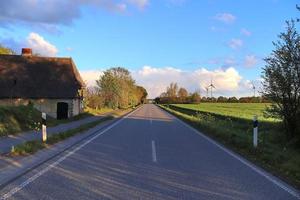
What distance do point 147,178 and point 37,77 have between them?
128ft

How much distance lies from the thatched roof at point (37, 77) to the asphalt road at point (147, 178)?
3110 cm

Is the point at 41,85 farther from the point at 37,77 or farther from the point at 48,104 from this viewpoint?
the point at 48,104

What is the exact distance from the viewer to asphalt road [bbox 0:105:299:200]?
336 inches

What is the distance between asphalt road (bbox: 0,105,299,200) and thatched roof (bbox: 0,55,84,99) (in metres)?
31.1

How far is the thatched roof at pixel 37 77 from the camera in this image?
45469 millimetres

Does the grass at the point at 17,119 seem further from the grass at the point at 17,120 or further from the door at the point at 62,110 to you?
the door at the point at 62,110

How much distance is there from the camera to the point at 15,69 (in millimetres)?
48281

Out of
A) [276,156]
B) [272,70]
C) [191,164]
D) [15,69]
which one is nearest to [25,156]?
[191,164]

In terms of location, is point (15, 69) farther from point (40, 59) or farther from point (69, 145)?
point (69, 145)

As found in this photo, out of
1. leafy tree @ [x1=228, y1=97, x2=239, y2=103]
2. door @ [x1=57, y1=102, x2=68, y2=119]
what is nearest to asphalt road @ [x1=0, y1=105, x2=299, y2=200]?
door @ [x1=57, y1=102, x2=68, y2=119]

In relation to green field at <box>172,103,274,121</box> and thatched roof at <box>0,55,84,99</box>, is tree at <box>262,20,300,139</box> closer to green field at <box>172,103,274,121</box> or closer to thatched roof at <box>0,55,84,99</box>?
green field at <box>172,103,274,121</box>

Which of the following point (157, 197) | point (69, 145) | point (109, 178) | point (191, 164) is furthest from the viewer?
point (69, 145)

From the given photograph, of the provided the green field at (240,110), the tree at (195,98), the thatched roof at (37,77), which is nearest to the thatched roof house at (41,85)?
the thatched roof at (37,77)

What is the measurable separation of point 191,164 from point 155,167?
3.97 ft
